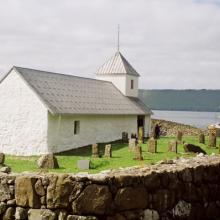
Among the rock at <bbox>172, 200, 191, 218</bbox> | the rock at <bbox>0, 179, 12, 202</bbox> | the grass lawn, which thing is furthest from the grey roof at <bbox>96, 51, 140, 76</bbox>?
the rock at <bbox>0, 179, 12, 202</bbox>

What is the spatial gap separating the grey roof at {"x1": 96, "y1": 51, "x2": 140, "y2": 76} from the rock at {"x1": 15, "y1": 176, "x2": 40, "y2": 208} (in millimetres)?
36259

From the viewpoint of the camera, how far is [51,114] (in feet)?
90.8

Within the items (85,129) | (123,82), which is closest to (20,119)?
(85,129)

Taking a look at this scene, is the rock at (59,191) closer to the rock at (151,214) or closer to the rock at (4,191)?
the rock at (4,191)

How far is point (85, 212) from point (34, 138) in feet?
68.0

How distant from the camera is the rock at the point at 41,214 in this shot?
25.0ft

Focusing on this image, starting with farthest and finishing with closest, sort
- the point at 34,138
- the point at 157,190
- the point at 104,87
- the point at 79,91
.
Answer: the point at 104,87
the point at 79,91
the point at 34,138
the point at 157,190

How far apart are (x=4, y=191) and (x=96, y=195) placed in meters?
1.55

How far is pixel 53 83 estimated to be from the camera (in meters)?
31.7

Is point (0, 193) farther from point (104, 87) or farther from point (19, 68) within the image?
point (104, 87)

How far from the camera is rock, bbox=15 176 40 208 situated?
304 inches

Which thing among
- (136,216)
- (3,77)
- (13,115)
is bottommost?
(136,216)

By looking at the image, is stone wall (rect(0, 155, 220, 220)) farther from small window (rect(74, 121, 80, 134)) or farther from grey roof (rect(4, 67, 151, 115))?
small window (rect(74, 121, 80, 134))

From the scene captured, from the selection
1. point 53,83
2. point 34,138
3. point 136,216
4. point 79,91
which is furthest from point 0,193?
point 79,91
